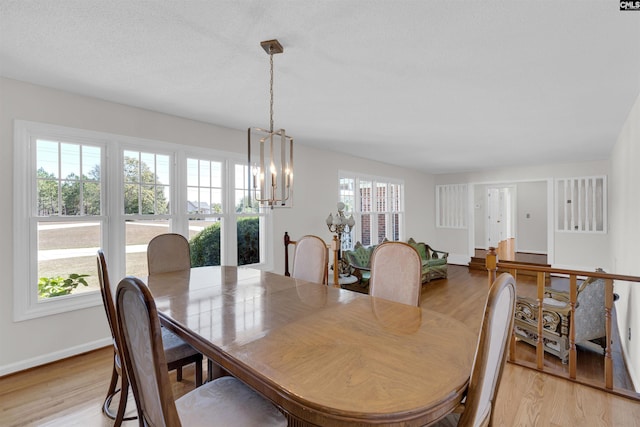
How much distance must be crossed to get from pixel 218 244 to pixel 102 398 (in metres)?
2.03

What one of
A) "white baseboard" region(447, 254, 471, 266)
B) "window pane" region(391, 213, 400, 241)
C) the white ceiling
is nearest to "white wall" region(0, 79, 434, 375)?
the white ceiling

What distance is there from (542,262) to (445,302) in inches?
187

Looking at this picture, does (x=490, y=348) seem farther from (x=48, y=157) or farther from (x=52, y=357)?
(x=48, y=157)

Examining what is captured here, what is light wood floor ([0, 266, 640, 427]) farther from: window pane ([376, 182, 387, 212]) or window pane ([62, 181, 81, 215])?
window pane ([376, 182, 387, 212])

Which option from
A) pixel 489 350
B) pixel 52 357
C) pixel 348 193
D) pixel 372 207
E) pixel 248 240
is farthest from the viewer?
pixel 372 207

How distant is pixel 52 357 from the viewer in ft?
8.77

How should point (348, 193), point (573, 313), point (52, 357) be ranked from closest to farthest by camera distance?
point (573, 313)
point (52, 357)
point (348, 193)

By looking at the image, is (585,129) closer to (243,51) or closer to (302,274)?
(302,274)

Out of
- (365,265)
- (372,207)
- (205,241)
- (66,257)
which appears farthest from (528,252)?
(66,257)

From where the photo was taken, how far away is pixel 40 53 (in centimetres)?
207

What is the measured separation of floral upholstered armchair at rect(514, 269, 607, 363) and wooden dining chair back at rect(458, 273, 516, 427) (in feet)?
7.66

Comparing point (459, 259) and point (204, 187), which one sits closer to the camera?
point (204, 187)

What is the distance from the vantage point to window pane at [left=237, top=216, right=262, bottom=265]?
13.8 feet

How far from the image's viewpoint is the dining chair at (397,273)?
2.04 meters
